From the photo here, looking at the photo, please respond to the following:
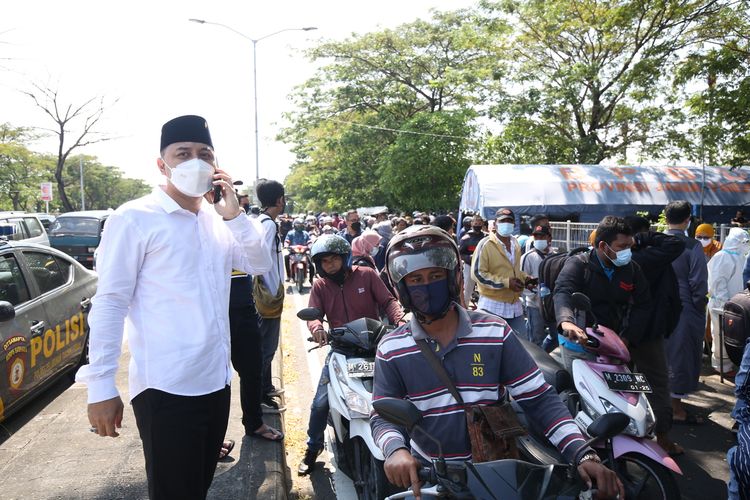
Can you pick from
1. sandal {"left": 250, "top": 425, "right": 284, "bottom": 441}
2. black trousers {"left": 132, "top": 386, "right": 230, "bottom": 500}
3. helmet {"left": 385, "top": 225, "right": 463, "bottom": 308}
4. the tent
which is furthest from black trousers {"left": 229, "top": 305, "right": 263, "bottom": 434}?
the tent

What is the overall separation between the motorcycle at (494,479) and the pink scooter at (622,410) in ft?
4.16

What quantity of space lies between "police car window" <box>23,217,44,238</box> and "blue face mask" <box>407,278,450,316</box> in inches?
538

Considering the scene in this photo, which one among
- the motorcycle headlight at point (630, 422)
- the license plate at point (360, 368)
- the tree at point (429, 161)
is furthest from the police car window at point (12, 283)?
the tree at point (429, 161)

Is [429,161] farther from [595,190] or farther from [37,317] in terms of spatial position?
[37,317]

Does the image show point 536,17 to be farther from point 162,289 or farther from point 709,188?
point 162,289

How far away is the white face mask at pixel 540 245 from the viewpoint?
7.19 meters

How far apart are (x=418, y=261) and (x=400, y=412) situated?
58 centimetres

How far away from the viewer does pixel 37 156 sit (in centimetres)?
4669

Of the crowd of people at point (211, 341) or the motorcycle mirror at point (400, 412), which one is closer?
the motorcycle mirror at point (400, 412)

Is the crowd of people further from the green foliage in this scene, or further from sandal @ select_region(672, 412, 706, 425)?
the green foliage

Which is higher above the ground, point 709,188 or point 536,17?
point 536,17

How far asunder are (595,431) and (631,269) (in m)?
2.67

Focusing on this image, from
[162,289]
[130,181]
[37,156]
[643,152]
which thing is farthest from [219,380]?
[130,181]

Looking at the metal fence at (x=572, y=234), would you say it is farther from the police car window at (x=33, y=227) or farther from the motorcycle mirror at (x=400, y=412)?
the police car window at (x=33, y=227)
